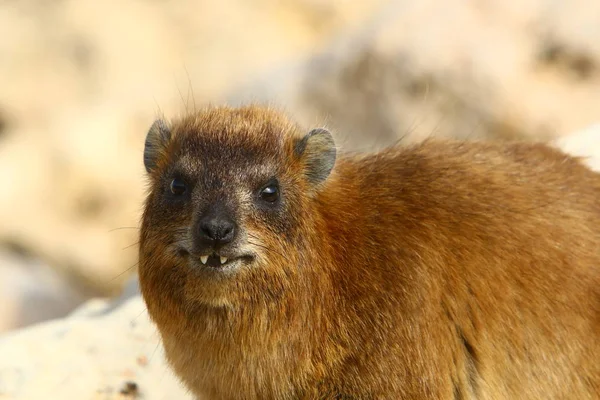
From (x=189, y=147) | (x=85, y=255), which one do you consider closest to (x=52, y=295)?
(x=85, y=255)

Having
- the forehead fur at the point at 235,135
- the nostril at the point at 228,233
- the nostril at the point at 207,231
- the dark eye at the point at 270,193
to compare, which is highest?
the forehead fur at the point at 235,135

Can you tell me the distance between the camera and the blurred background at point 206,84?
10586 mm

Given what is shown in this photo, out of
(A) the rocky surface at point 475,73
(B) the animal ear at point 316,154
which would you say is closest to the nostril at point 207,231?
(B) the animal ear at point 316,154

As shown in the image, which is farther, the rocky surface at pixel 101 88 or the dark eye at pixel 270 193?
the rocky surface at pixel 101 88

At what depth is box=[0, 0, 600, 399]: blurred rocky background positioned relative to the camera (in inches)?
322

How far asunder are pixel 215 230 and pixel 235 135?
2.36ft

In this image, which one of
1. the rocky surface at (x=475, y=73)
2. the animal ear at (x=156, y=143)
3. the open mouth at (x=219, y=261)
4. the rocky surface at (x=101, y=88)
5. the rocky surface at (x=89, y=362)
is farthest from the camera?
the rocky surface at (x=101, y=88)

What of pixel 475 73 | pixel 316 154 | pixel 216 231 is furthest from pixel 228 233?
pixel 475 73

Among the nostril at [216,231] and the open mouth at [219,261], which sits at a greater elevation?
the nostril at [216,231]

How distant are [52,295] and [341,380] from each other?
9329 mm

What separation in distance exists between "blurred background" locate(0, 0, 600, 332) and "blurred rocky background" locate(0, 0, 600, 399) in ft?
0.08

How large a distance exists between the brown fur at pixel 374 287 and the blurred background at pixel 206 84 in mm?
1670

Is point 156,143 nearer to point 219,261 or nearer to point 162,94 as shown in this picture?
point 219,261

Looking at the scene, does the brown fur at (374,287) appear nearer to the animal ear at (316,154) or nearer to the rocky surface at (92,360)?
the animal ear at (316,154)
